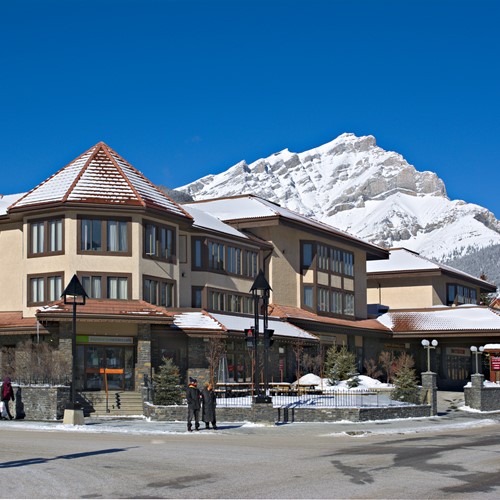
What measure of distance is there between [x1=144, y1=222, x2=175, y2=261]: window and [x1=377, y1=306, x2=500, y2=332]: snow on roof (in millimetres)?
25061

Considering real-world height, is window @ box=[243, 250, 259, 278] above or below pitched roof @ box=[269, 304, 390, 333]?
above

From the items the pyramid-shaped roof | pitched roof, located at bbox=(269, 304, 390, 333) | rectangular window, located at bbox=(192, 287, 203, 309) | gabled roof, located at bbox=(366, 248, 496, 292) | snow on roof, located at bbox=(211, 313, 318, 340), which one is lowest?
snow on roof, located at bbox=(211, 313, 318, 340)

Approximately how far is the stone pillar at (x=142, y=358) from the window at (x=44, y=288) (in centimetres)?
442

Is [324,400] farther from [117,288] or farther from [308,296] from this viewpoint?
[308,296]

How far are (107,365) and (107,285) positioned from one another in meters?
3.80

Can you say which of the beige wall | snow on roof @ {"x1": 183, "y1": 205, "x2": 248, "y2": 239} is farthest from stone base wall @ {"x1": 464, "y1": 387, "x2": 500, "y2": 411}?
the beige wall

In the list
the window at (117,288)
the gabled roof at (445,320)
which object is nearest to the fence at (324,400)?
the window at (117,288)

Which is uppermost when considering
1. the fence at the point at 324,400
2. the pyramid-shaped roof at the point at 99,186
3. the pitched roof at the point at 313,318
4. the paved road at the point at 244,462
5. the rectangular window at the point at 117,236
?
the pyramid-shaped roof at the point at 99,186

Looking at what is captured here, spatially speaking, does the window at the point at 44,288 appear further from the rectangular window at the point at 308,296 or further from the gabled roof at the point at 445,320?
the gabled roof at the point at 445,320

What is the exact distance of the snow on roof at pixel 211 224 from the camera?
52750mm

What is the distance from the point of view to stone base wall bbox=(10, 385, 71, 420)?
36312 mm

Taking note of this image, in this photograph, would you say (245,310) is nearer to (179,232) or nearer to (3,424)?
(179,232)

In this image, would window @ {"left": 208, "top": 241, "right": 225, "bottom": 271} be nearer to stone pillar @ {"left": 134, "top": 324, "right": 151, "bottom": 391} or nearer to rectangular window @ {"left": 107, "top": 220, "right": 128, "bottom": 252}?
rectangular window @ {"left": 107, "top": 220, "right": 128, "bottom": 252}

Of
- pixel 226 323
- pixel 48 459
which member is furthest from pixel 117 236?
pixel 48 459
